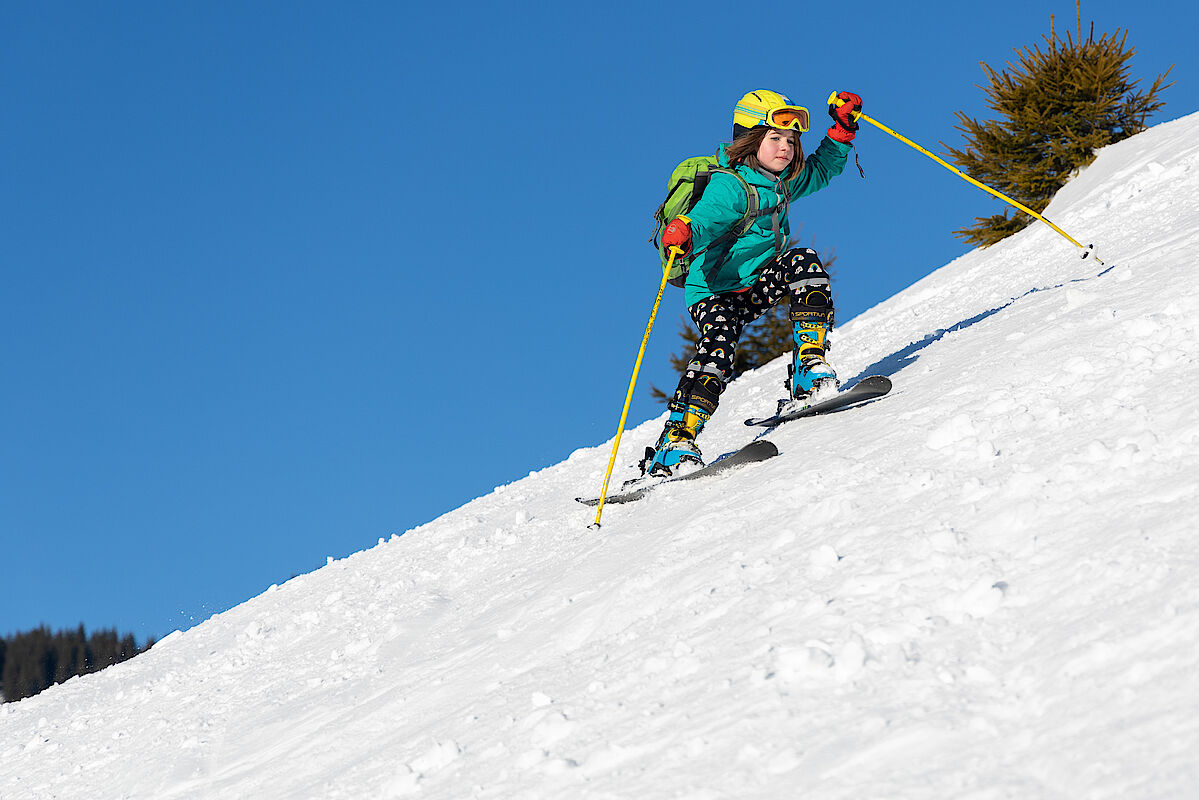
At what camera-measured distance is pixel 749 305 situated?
21.3 ft

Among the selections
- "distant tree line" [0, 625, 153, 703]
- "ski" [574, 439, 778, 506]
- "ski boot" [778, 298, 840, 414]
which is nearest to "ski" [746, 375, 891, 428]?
"ski boot" [778, 298, 840, 414]

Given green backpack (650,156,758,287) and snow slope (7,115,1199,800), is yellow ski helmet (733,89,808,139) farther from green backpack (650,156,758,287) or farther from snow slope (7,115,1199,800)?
snow slope (7,115,1199,800)

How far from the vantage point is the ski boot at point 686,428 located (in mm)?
6098

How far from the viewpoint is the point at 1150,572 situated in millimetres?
2629

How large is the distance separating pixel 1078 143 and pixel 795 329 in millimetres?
15289

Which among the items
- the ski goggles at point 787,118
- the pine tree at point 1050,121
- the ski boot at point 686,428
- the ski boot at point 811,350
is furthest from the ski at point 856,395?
the pine tree at point 1050,121

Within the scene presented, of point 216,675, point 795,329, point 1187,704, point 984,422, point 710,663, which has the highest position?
point 795,329

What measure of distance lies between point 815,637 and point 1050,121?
18.9 m

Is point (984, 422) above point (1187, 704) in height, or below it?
above

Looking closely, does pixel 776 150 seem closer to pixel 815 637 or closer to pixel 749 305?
pixel 749 305

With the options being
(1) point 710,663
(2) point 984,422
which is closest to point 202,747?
(1) point 710,663

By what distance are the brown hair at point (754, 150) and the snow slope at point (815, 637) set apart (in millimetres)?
1550

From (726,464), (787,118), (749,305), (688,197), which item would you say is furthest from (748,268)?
(726,464)

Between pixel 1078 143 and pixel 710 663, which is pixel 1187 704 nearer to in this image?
pixel 710 663
